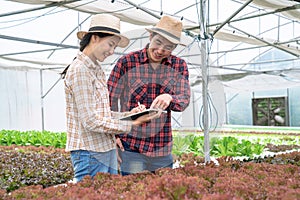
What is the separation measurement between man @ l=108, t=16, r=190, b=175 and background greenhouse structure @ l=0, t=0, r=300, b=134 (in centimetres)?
9

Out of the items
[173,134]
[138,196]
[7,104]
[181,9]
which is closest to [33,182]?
[173,134]

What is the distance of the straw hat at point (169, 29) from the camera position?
2.12 m

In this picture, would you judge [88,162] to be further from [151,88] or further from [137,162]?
[151,88]

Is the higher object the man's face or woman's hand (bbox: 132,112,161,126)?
the man's face

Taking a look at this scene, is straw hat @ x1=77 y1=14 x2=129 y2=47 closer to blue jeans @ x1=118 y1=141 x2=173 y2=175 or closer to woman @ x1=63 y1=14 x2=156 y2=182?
woman @ x1=63 y1=14 x2=156 y2=182

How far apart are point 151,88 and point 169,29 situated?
367 mm

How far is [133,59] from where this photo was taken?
2.34 metres

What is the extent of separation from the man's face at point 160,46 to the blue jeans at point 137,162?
0.60 metres

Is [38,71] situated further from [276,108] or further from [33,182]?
[276,108]

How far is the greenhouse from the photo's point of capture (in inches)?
105

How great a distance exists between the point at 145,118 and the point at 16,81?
387 inches

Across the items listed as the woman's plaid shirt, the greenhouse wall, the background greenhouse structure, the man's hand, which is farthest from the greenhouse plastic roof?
the greenhouse wall

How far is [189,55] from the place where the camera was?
2314mm

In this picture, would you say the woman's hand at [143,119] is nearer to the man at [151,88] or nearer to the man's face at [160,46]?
the man at [151,88]
